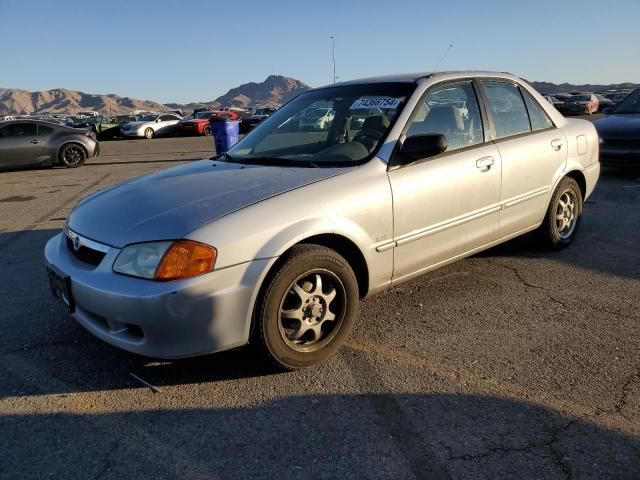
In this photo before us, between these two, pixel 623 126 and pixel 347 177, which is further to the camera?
pixel 623 126

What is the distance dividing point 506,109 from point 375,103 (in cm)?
124

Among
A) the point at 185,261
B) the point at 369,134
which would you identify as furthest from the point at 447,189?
the point at 185,261

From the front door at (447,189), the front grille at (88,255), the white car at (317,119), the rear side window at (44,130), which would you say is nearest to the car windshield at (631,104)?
the front door at (447,189)

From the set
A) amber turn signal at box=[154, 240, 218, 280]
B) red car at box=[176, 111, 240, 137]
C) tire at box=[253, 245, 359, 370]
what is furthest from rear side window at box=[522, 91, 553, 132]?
red car at box=[176, 111, 240, 137]

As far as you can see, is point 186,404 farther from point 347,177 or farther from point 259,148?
point 259,148

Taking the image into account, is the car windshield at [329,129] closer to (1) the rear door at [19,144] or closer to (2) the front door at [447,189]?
(2) the front door at [447,189]

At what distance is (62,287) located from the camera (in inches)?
123

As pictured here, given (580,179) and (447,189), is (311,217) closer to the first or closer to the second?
(447,189)

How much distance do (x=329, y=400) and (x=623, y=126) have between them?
785cm

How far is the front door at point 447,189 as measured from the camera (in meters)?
3.54

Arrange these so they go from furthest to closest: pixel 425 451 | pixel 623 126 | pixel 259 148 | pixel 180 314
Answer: pixel 623 126
pixel 259 148
pixel 180 314
pixel 425 451

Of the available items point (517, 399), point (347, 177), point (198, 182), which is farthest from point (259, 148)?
point (517, 399)

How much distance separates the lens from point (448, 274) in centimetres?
462

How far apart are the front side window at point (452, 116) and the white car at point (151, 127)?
1081 inches
